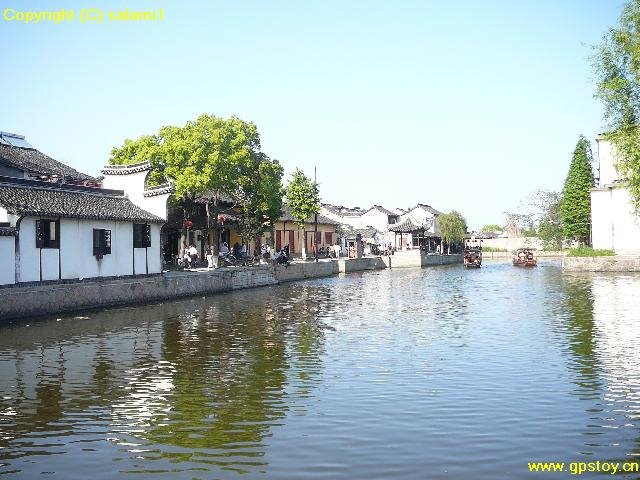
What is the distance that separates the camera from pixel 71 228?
2864cm

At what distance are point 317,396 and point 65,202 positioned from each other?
68.1 ft

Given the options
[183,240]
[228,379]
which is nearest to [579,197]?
[183,240]

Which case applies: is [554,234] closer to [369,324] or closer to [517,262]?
[517,262]

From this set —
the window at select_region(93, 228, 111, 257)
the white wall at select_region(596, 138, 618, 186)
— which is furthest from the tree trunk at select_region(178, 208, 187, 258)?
the white wall at select_region(596, 138, 618, 186)

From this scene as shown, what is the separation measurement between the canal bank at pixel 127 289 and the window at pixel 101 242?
131 cm

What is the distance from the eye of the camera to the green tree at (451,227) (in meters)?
95.9

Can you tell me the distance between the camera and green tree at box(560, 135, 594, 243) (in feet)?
233

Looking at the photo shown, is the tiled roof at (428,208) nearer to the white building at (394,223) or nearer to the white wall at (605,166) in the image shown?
the white building at (394,223)

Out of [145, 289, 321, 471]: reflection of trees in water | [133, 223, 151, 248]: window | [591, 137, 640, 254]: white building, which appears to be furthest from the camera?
[591, 137, 640, 254]: white building

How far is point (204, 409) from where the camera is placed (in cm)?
1161

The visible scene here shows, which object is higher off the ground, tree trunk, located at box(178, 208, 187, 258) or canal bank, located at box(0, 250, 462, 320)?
tree trunk, located at box(178, 208, 187, 258)

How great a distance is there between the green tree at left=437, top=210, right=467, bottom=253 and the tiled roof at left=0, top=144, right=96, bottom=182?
62.7 m

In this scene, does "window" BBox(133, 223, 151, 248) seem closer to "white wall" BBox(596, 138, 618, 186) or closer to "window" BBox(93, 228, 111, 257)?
"window" BBox(93, 228, 111, 257)

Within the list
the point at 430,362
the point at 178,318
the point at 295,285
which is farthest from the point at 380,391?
the point at 295,285
